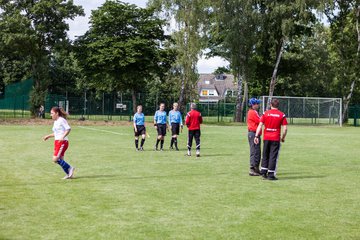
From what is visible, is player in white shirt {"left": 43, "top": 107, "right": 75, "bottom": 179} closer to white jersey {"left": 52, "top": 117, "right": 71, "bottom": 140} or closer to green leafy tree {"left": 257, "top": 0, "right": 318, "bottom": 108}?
white jersey {"left": 52, "top": 117, "right": 71, "bottom": 140}

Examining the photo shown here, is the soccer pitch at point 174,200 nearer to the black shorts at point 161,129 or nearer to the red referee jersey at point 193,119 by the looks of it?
the red referee jersey at point 193,119

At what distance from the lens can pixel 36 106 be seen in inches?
1860

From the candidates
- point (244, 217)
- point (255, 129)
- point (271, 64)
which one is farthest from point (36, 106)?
point (244, 217)

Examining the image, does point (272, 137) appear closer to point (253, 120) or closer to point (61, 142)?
point (253, 120)

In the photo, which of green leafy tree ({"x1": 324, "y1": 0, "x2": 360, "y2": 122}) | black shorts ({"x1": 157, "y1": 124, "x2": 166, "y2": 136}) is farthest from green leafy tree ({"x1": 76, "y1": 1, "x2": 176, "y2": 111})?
black shorts ({"x1": 157, "y1": 124, "x2": 166, "y2": 136})

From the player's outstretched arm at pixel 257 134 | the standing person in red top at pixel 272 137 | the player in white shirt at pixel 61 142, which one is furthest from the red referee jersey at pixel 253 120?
the player in white shirt at pixel 61 142

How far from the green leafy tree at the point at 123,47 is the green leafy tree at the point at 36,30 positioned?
2701 millimetres

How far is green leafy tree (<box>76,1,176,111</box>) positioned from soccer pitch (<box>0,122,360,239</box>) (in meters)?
32.0

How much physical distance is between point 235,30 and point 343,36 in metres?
13.7

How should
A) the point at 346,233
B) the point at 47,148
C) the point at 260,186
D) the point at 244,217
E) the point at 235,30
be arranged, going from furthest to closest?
the point at 235,30, the point at 47,148, the point at 260,186, the point at 244,217, the point at 346,233

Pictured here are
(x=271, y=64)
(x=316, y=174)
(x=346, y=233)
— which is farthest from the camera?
(x=271, y=64)

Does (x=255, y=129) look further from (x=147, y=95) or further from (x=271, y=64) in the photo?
(x=271, y=64)

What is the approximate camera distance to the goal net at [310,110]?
48500 mm

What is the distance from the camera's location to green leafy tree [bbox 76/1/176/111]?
47719 mm
